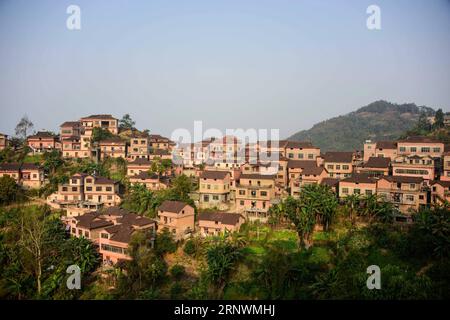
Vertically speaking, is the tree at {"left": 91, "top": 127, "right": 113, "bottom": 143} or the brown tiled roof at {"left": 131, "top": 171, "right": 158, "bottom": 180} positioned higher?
the tree at {"left": 91, "top": 127, "right": 113, "bottom": 143}

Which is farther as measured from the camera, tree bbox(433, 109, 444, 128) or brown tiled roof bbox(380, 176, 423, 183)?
tree bbox(433, 109, 444, 128)

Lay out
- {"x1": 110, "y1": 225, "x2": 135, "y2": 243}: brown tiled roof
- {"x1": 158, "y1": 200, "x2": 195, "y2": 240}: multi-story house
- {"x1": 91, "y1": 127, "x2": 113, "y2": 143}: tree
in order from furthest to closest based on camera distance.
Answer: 1. {"x1": 91, "y1": 127, "x2": 113, "y2": 143}: tree
2. {"x1": 158, "y1": 200, "x2": 195, "y2": 240}: multi-story house
3. {"x1": 110, "y1": 225, "x2": 135, "y2": 243}: brown tiled roof

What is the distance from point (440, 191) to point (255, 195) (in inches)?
329

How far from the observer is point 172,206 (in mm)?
18859

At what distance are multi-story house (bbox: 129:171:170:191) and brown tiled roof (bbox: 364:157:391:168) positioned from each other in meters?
11.1

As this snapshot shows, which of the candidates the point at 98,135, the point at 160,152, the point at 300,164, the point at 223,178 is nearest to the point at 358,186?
the point at 300,164

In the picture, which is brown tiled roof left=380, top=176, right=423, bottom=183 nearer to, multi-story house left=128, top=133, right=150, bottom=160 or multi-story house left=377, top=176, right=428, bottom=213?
multi-story house left=377, top=176, right=428, bottom=213

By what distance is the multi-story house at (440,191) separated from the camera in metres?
18.0

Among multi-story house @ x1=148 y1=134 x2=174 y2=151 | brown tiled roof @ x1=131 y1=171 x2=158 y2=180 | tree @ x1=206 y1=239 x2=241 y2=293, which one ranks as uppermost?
multi-story house @ x1=148 y1=134 x2=174 y2=151

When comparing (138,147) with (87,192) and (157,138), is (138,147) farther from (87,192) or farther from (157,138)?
(87,192)

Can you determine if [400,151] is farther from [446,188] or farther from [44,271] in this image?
[44,271]

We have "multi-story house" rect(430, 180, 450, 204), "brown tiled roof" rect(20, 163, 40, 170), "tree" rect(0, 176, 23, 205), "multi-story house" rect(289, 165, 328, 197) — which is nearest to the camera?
"multi-story house" rect(430, 180, 450, 204)

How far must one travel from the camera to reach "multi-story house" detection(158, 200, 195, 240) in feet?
60.5

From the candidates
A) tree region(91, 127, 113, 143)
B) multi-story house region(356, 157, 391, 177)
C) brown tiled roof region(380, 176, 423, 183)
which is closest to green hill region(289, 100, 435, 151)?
multi-story house region(356, 157, 391, 177)
